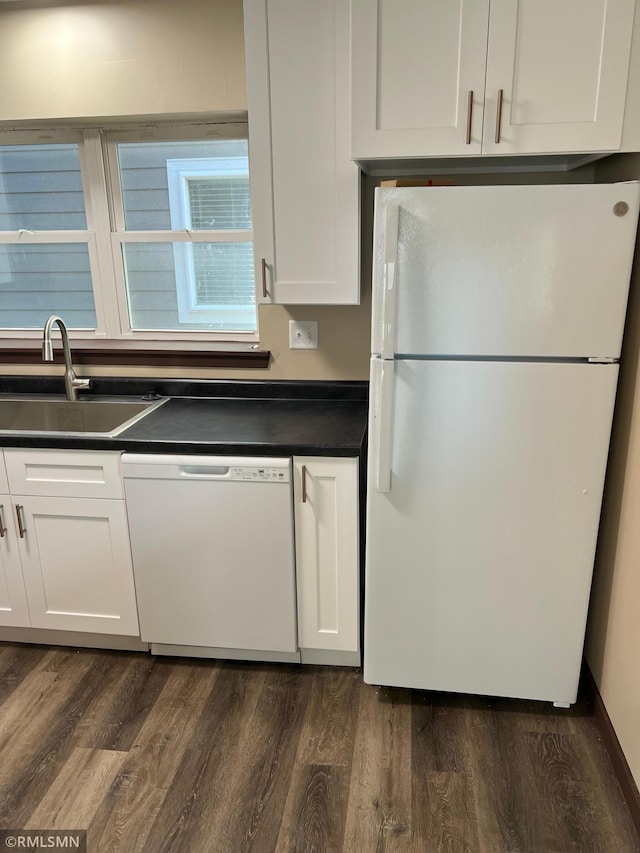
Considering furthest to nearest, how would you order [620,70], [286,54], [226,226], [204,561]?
[226,226] → [204,561] → [286,54] → [620,70]

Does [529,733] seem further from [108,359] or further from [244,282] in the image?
[108,359]

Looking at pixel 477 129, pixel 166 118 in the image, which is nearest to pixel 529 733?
pixel 477 129

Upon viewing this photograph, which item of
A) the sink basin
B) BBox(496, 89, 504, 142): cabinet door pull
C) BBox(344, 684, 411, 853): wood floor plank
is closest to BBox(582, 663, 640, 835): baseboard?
BBox(344, 684, 411, 853): wood floor plank

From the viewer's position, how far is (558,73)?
5.52 ft

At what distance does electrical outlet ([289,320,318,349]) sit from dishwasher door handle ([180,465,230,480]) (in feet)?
2.20

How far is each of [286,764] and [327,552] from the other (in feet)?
2.05

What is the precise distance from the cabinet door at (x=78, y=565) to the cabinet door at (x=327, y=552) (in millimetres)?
604

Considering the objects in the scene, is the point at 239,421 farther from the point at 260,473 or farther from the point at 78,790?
the point at 78,790

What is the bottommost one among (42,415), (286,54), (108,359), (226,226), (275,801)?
(275,801)

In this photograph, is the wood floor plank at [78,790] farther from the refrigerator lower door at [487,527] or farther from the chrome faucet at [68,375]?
the chrome faucet at [68,375]

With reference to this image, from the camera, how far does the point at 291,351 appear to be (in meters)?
2.47

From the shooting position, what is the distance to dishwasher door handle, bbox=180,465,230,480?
6.55 feet

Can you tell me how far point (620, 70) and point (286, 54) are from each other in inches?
37.1

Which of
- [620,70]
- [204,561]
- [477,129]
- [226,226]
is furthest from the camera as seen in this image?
[226,226]
